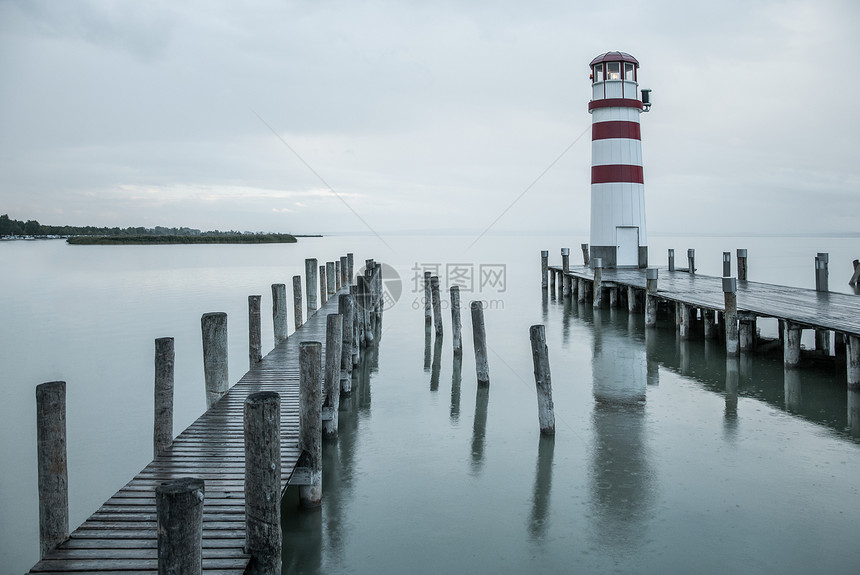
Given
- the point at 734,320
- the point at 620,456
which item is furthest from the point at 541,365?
the point at 734,320

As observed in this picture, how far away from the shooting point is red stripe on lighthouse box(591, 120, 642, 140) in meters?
19.7

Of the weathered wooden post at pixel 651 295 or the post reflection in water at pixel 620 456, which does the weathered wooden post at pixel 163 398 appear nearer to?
the post reflection in water at pixel 620 456

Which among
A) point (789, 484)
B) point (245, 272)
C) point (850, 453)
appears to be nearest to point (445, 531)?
point (789, 484)

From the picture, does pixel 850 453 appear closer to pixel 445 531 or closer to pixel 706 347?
pixel 445 531

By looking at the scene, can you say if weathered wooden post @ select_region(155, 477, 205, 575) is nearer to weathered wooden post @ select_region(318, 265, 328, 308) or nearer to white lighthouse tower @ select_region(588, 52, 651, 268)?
weathered wooden post @ select_region(318, 265, 328, 308)

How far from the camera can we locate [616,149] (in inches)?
779

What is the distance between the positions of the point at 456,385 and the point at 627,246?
12.1 meters

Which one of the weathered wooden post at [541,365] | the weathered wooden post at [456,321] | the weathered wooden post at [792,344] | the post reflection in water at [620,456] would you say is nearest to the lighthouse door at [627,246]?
the post reflection in water at [620,456]

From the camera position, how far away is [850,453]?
22.7 ft

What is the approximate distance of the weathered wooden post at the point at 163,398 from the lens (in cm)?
577

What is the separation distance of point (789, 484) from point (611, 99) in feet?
51.6

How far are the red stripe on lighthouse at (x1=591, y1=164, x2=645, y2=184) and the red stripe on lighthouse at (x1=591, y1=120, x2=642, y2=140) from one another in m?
0.90

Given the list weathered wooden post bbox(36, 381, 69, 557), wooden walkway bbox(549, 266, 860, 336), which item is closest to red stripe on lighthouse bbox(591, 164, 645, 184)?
wooden walkway bbox(549, 266, 860, 336)

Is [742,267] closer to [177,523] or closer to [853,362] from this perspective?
[853,362]
